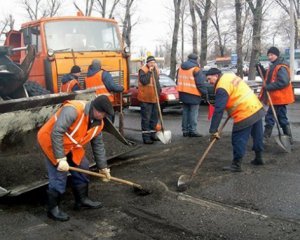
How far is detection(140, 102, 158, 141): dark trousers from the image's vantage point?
8.39 meters

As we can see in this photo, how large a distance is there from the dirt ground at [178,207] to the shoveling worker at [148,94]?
174cm

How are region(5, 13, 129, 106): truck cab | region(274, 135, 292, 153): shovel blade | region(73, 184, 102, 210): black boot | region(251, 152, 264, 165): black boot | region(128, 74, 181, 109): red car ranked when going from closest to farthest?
region(73, 184, 102, 210): black boot < region(251, 152, 264, 165): black boot < region(274, 135, 292, 153): shovel blade < region(5, 13, 129, 106): truck cab < region(128, 74, 181, 109): red car

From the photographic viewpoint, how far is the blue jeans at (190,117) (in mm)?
8781

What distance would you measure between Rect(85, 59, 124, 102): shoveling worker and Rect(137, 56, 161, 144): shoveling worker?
70 centimetres

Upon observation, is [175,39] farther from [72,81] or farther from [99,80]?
[72,81]

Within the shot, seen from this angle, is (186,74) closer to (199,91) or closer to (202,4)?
(199,91)

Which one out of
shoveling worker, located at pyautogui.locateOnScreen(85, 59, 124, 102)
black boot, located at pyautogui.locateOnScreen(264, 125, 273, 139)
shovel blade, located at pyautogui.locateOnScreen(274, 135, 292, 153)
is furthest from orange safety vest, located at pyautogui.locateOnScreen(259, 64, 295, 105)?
shoveling worker, located at pyautogui.locateOnScreen(85, 59, 124, 102)

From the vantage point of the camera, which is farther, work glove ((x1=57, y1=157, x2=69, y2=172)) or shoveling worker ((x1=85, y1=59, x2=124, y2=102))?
shoveling worker ((x1=85, y1=59, x2=124, y2=102))

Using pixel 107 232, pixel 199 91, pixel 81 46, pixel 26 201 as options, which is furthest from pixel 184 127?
pixel 107 232

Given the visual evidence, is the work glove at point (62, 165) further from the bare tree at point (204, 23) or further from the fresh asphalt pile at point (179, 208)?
the bare tree at point (204, 23)

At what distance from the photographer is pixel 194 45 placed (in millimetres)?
24578

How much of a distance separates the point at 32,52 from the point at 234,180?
149 inches

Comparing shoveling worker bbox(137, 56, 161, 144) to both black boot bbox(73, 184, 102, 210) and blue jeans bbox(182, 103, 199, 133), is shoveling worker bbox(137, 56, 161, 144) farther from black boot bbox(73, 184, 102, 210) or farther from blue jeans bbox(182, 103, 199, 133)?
black boot bbox(73, 184, 102, 210)

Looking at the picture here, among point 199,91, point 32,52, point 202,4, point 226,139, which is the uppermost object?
point 202,4
